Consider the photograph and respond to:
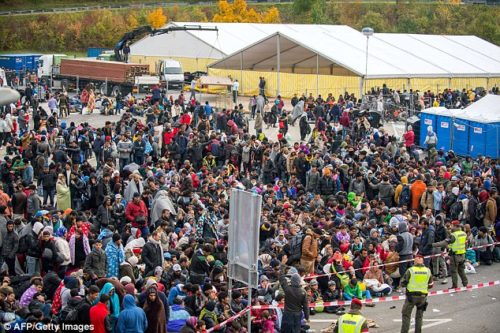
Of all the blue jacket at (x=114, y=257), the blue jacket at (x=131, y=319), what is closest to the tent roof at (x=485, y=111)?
the blue jacket at (x=114, y=257)

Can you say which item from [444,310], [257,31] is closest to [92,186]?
[444,310]

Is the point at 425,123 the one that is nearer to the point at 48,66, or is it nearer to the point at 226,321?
the point at 226,321

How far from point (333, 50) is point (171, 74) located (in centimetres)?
922

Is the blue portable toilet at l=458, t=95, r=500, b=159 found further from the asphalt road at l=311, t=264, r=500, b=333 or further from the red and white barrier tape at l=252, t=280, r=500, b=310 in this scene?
the asphalt road at l=311, t=264, r=500, b=333

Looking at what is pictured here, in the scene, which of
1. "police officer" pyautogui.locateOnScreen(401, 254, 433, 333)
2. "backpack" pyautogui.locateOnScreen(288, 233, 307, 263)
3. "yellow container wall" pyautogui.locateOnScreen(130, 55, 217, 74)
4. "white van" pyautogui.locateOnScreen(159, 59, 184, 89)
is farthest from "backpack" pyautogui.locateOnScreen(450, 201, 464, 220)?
"yellow container wall" pyautogui.locateOnScreen(130, 55, 217, 74)

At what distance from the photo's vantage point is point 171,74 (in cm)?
4712

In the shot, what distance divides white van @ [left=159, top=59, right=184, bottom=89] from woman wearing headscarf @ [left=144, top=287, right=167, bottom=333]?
34.9 m

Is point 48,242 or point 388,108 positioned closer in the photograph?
point 48,242

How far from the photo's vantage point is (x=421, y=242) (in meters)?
18.2

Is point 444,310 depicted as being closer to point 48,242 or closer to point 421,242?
point 421,242

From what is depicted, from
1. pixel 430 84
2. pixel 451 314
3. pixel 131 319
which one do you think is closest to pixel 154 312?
pixel 131 319

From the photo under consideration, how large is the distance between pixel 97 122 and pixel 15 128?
6.60 metres

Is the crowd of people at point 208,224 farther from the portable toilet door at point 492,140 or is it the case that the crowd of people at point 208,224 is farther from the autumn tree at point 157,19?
the autumn tree at point 157,19

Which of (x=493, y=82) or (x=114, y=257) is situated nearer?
(x=114, y=257)
